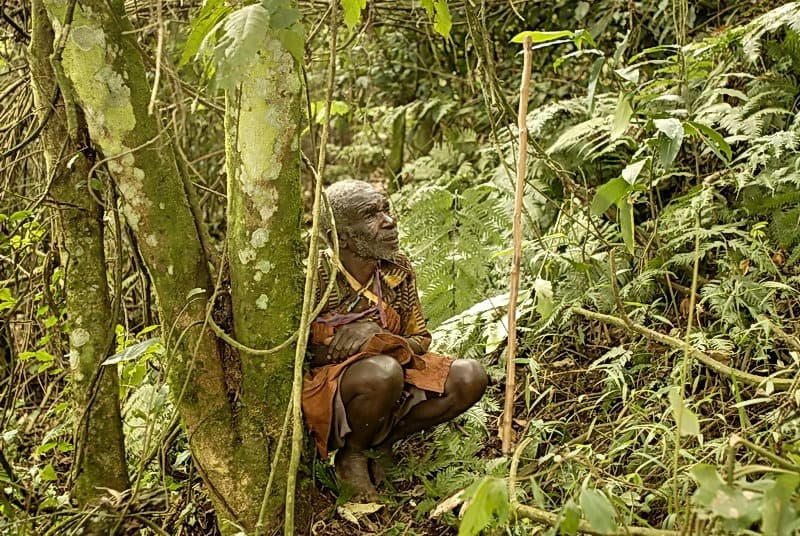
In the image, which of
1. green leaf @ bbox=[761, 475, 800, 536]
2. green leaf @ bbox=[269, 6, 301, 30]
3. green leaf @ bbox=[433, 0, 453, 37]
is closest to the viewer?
green leaf @ bbox=[761, 475, 800, 536]

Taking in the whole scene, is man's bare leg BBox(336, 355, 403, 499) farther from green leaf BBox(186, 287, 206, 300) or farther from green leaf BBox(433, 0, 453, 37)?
green leaf BBox(433, 0, 453, 37)

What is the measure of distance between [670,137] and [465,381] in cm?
123

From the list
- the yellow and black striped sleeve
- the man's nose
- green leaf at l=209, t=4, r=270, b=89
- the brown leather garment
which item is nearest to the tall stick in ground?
green leaf at l=209, t=4, r=270, b=89

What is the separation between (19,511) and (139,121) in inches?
64.0

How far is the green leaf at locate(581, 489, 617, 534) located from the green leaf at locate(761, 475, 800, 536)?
1.01 ft

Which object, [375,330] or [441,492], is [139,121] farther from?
[441,492]

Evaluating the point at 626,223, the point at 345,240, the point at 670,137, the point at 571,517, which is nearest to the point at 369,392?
the point at 345,240

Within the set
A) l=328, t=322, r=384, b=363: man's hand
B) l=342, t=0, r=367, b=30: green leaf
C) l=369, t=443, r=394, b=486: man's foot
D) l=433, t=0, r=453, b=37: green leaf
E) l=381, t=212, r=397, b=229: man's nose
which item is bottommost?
l=369, t=443, r=394, b=486: man's foot

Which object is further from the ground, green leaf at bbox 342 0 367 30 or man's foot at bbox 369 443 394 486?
green leaf at bbox 342 0 367 30

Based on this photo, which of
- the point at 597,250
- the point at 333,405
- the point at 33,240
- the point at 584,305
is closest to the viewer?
the point at 333,405

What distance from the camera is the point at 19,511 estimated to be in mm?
3240

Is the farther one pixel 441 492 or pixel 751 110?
pixel 751 110

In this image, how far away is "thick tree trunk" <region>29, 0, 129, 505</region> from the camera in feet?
10.1

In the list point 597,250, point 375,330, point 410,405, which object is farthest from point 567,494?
point 597,250
